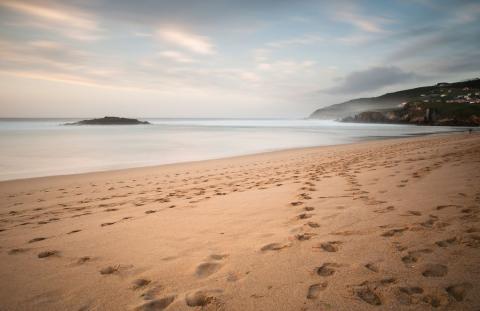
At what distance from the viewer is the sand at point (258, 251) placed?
2.08 meters

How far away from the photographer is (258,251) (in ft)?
9.39

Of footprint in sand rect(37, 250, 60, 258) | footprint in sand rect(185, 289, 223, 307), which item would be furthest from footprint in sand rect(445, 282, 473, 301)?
footprint in sand rect(37, 250, 60, 258)

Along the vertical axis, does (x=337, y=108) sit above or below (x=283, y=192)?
above

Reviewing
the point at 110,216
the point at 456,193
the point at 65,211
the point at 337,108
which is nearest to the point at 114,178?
the point at 65,211

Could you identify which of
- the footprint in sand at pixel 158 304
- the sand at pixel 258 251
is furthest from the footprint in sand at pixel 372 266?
the footprint in sand at pixel 158 304

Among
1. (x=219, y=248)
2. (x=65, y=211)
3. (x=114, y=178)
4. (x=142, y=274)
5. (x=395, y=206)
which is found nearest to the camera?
(x=142, y=274)

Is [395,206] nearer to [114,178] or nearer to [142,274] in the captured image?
[142,274]

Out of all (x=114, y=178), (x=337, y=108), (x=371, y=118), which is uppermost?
(x=337, y=108)

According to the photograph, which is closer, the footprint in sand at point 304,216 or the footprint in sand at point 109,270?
the footprint in sand at point 109,270

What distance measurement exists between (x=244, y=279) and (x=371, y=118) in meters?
80.6

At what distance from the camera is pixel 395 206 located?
161 inches

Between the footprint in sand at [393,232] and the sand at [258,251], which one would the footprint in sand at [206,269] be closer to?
the sand at [258,251]

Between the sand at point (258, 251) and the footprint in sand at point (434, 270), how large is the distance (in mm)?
14

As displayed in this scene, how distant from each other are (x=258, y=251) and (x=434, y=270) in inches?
63.0
